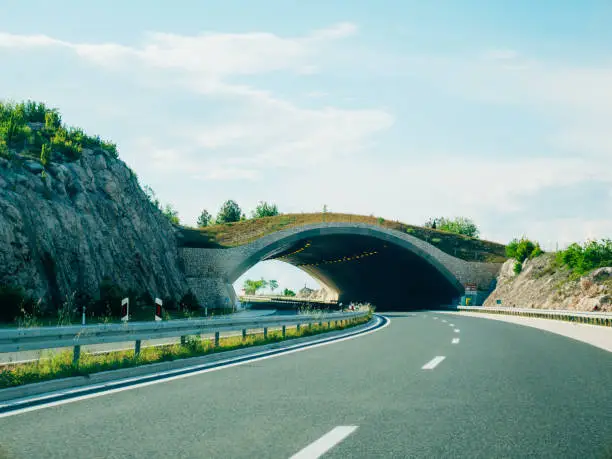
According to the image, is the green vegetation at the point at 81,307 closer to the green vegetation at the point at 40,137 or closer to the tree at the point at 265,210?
the green vegetation at the point at 40,137

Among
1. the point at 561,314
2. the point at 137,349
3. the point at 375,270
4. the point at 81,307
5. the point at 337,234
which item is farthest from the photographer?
the point at 375,270

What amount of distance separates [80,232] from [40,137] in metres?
9.15

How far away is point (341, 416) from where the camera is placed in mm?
6793

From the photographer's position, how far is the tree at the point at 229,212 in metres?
107

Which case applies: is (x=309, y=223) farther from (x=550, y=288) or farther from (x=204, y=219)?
(x=204, y=219)

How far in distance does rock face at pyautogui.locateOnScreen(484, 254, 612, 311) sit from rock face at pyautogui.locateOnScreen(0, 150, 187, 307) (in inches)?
972

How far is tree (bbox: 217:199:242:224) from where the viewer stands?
106625 millimetres

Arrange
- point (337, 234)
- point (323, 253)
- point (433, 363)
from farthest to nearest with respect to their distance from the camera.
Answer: point (323, 253) → point (337, 234) → point (433, 363)

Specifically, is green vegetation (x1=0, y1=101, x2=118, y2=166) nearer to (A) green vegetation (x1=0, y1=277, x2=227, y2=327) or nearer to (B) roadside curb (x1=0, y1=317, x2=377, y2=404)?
(A) green vegetation (x1=0, y1=277, x2=227, y2=327)

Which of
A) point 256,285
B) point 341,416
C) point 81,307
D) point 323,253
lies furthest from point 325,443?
point 256,285

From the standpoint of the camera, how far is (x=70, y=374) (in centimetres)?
912

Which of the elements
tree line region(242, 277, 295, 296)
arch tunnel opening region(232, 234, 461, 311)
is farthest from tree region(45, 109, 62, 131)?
tree line region(242, 277, 295, 296)

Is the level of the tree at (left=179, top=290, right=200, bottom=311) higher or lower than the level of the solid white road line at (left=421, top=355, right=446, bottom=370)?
higher

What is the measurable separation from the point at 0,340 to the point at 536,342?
13408 millimetres
